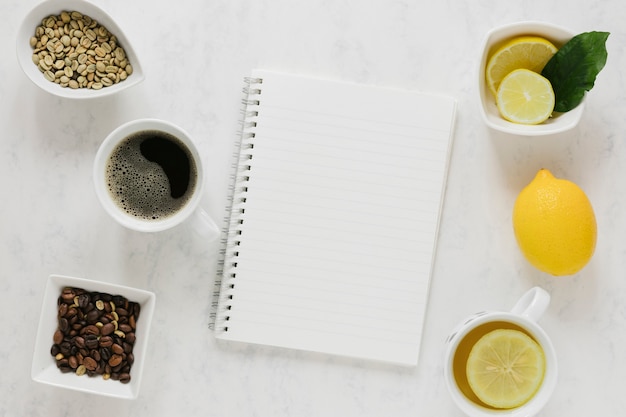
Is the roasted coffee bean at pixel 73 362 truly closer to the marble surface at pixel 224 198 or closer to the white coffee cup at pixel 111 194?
the marble surface at pixel 224 198

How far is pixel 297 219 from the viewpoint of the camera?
1085 mm

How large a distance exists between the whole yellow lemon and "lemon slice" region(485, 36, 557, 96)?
6.6 inches

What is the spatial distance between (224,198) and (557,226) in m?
0.52

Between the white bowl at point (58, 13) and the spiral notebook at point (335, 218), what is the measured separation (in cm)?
19

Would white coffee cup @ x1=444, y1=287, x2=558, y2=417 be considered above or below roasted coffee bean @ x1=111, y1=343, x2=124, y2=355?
above

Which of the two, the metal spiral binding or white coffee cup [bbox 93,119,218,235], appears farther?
the metal spiral binding

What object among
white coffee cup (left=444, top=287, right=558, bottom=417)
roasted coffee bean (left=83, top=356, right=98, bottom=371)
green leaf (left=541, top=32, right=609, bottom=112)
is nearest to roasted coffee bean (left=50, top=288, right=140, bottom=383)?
roasted coffee bean (left=83, top=356, right=98, bottom=371)

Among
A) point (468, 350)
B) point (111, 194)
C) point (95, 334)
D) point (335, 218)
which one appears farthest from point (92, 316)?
point (468, 350)

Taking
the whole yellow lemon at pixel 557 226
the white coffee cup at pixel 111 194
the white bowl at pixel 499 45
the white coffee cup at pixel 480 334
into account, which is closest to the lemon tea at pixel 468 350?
the white coffee cup at pixel 480 334

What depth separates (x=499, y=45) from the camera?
3.41 feet

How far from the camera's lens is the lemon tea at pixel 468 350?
1014 mm

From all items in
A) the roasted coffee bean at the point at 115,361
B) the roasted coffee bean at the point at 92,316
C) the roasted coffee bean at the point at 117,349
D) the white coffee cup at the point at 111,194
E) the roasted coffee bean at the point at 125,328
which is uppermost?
the white coffee cup at the point at 111,194

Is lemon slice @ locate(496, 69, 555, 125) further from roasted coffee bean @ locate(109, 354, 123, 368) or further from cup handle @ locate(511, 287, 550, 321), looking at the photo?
roasted coffee bean @ locate(109, 354, 123, 368)

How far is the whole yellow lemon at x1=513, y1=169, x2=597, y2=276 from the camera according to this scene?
0.99 m
